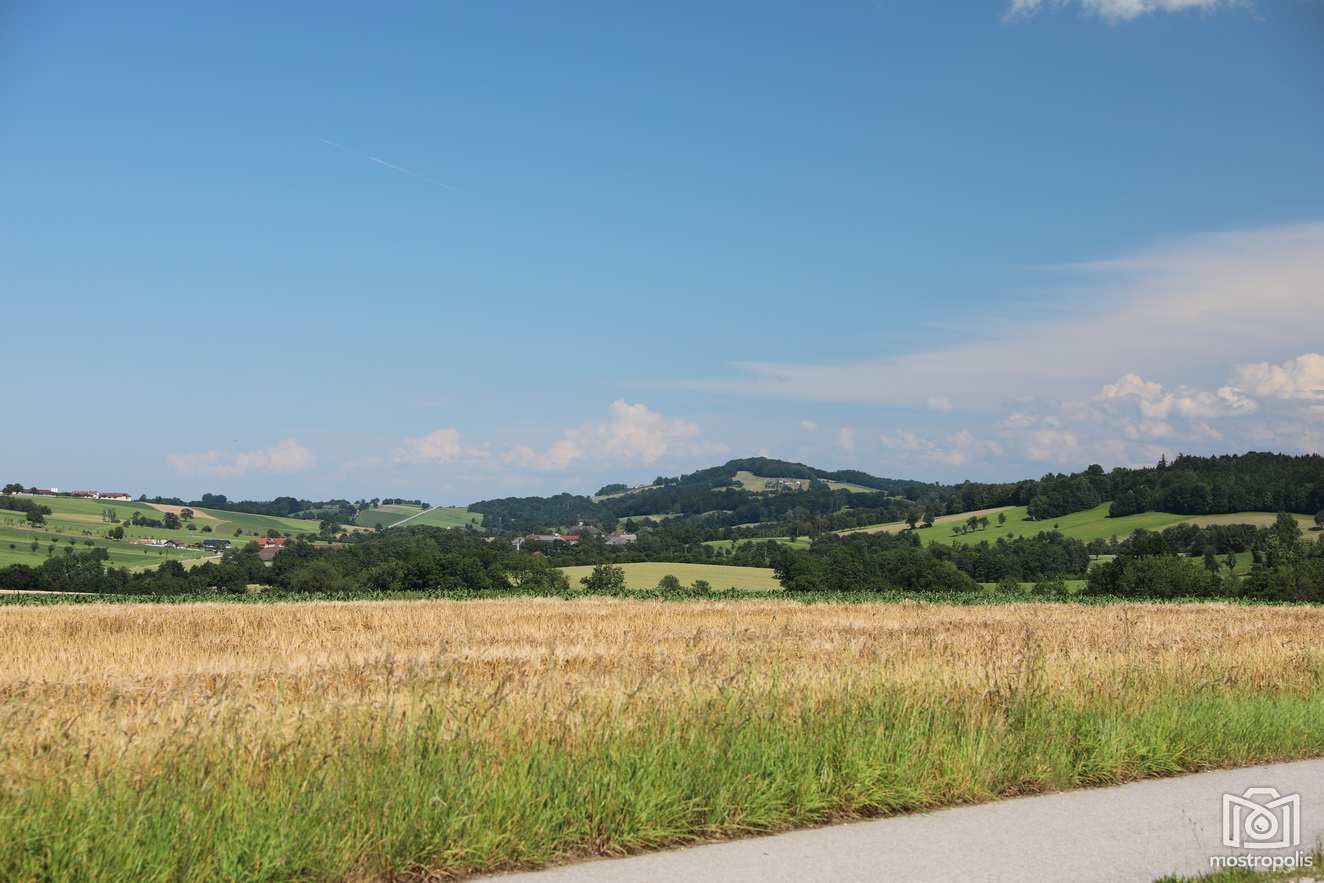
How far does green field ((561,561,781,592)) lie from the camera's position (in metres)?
90.9

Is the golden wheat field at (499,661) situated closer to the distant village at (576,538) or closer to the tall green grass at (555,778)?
the tall green grass at (555,778)

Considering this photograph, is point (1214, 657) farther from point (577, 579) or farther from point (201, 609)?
point (577, 579)

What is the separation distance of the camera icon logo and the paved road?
0.32 ft

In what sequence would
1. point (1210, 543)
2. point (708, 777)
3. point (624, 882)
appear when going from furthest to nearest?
point (1210, 543) → point (708, 777) → point (624, 882)

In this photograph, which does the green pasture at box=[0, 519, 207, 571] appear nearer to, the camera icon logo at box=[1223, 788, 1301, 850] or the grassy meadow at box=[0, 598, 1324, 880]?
the grassy meadow at box=[0, 598, 1324, 880]

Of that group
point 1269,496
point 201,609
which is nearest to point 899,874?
point 201,609

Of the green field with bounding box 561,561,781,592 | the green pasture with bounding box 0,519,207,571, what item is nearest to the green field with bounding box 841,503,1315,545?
the green field with bounding box 561,561,781,592

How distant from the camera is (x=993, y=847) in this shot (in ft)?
24.6

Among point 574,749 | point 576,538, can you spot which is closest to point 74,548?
point 576,538

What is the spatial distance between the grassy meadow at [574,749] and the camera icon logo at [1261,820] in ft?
4.11

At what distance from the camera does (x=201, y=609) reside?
35.0 meters

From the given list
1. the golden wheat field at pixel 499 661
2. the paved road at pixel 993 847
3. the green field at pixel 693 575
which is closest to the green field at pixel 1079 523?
the green field at pixel 693 575

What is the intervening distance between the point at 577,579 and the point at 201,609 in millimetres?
54223

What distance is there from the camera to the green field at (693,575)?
298ft
